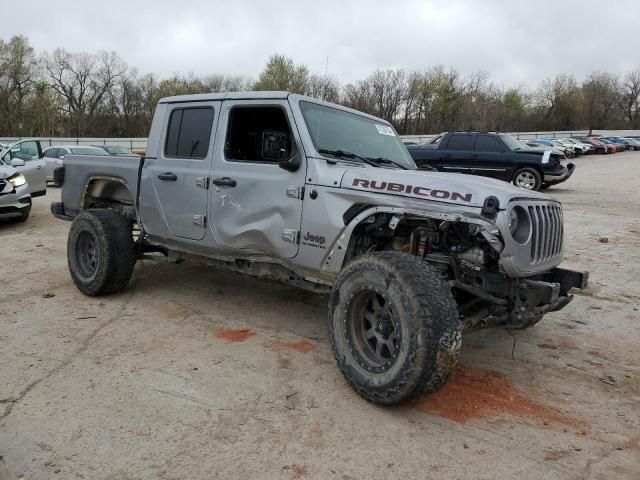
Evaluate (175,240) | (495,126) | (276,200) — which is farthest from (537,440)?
(495,126)

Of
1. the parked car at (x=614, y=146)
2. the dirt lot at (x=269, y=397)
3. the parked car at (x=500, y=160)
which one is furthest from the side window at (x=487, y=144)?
the parked car at (x=614, y=146)

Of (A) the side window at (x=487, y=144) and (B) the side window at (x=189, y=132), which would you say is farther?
(A) the side window at (x=487, y=144)

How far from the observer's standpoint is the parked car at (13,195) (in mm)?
9500

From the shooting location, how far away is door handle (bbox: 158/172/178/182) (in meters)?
4.86

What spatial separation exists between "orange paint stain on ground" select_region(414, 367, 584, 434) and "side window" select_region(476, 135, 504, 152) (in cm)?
1184

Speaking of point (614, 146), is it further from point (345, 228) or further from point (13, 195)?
point (345, 228)

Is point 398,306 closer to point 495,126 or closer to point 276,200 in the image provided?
point 276,200

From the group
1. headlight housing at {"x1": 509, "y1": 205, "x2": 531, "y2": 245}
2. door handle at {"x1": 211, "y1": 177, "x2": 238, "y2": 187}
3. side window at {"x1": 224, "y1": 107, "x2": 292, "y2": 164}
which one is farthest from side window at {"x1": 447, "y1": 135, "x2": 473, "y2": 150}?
headlight housing at {"x1": 509, "y1": 205, "x2": 531, "y2": 245}

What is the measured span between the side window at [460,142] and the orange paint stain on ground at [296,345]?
1162 cm

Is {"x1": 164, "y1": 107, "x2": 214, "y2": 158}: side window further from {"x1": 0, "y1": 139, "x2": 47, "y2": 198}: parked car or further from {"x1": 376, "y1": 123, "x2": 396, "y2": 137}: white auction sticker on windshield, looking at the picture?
{"x1": 0, "y1": 139, "x2": 47, "y2": 198}: parked car

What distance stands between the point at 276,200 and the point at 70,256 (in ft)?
9.08

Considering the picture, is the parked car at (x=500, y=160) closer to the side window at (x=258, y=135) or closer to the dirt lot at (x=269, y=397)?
the dirt lot at (x=269, y=397)

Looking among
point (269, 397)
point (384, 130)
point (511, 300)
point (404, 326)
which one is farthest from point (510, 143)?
point (269, 397)

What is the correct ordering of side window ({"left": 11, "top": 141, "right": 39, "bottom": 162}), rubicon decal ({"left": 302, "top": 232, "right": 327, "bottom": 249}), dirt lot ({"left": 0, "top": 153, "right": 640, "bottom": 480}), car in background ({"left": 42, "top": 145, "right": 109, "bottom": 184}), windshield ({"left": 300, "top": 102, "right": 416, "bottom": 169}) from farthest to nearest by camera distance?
car in background ({"left": 42, "top": 145, "right": 109, "bottom": 184}) < side window ({"left": 11, "top": 141, "right": 39, "bottom": 162}) < windshield ({"left": 300, "top": 102, "right": 416, "bottom": 169}) < rubicon decal ({"left": 302, "top": 232, "right": 327, "bottom": 249}) < dirt lot ({"left": 0, "top": 153, "right": 640, "bottom": 480})
